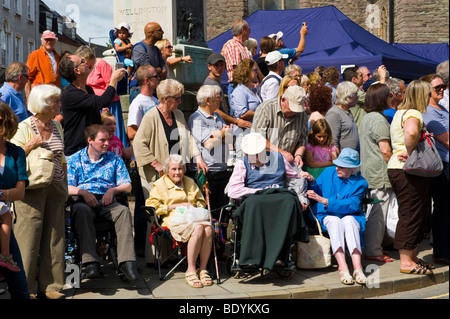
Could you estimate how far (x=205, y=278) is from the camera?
6.91 m

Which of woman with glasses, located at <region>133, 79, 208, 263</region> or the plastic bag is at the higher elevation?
woman with glasses, located at <region>133, 79, 208, 263</region>

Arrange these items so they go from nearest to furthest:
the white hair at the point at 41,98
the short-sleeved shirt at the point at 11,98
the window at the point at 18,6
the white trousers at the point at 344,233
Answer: the white hair at the point at 41,98 < the white trousers at the point at 344,233 < the short-sleeved shirt at the point at 11,98 < the window at the point at 18,6

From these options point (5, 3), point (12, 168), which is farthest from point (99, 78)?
point (5, 3)

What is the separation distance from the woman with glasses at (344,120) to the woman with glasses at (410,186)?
110 centimetres

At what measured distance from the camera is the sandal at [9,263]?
525 centimetres

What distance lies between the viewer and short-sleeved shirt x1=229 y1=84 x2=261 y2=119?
30.5 feet

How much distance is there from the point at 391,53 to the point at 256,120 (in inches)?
404

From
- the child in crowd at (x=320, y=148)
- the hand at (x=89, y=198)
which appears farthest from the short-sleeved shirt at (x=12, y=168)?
the child in crowd at (x=320, y=148)

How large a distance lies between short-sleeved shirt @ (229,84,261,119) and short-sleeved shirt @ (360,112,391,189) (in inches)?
61.0

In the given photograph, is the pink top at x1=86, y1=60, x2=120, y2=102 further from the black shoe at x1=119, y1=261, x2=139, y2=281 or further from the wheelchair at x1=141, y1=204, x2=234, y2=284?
the black shoe at x1=119, y1=261, x2=139, y2=281

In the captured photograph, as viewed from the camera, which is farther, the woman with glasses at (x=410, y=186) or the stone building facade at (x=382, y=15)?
the stone building facade at (x=382, y=15)

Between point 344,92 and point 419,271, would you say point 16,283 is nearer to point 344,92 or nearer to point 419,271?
point 419,271

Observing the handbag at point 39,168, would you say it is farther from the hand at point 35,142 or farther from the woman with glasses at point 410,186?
the woman with glasses at point 410,186

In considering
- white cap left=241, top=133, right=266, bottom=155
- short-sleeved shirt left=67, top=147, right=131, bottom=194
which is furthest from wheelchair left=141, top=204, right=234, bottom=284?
white cap left=241, top=133, right=266, bottom=155
